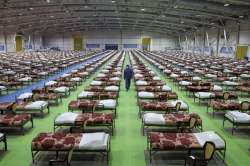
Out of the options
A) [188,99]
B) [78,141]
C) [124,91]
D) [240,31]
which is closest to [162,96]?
[188,99]

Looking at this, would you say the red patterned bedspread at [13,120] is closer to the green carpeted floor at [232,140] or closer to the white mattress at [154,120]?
the white mattress at [154,120]

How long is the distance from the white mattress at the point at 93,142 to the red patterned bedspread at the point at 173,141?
126 centimetres

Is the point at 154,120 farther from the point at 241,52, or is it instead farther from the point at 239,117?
the point at 241,52

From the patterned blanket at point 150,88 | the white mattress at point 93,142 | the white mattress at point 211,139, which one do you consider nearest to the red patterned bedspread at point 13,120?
the white mattress at point 93,142

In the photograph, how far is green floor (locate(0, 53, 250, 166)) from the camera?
7516 mm

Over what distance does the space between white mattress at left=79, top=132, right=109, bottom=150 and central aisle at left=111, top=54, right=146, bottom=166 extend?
0.60 meters

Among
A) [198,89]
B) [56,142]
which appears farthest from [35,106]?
[198,89]

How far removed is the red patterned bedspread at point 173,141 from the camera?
7.13 m

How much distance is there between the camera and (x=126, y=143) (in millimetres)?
8703

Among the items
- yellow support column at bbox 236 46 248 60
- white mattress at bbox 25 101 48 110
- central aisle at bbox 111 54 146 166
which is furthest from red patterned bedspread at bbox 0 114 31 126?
yellow support column at bbox 236 46 248 60

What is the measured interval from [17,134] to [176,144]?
5421 millimetres

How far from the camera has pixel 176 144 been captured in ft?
23.6

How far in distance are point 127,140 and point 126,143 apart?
263 millimetres

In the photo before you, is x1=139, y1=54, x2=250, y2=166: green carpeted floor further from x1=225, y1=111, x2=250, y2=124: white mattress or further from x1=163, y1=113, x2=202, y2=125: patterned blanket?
x1=163, y1=113, x2=202, y2=125: patterned blanket
